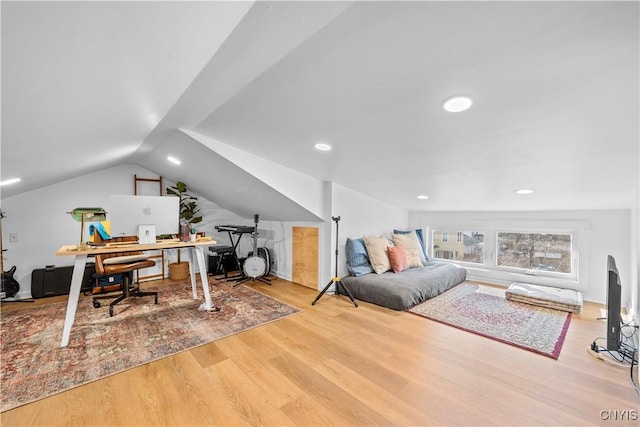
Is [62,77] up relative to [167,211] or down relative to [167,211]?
up

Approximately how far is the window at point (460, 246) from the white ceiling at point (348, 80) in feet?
7.26

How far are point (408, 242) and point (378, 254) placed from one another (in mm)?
902

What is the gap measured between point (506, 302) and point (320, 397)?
3114 millimetres

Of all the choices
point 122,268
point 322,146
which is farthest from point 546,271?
point 122,268

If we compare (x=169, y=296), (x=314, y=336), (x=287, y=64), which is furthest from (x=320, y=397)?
(x=169, y=296)

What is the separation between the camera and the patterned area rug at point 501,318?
2.48 m

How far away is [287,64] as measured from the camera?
142 centimetres

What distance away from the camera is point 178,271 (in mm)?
4773

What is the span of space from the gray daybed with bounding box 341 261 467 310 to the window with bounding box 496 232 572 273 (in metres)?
1.07

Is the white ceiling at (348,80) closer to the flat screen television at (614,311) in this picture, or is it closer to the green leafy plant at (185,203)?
the flat screen television at (614,311)

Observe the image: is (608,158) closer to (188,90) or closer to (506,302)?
(506,302)

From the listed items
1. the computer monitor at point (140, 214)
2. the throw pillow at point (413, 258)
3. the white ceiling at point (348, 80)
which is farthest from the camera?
the throw pillow at point (413, 258)

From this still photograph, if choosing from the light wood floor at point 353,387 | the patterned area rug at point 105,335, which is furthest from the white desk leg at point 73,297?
the light wood floor at point 353,387

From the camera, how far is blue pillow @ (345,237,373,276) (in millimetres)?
3923
